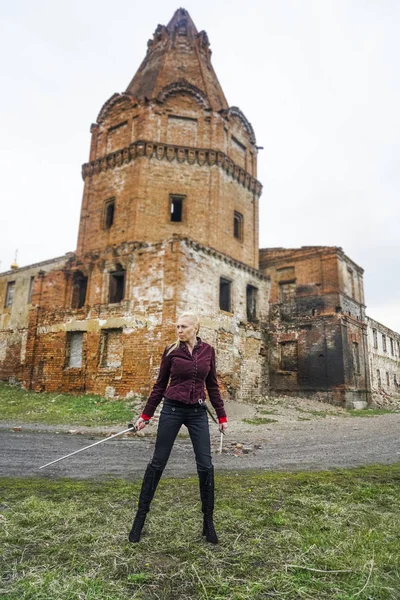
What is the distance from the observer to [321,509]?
3.96 metres

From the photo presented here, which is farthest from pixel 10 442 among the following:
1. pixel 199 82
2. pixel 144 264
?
pixel 199 82

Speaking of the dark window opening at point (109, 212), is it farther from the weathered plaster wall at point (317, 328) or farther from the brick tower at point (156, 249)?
the weathered plaster wall at point (317, 328)

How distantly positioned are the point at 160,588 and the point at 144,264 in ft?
51.6

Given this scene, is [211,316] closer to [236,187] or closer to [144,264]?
[144,264]

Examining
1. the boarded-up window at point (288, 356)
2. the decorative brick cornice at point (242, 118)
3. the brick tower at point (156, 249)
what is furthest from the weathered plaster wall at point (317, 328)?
the decorative brick cornice at point (242, 118)

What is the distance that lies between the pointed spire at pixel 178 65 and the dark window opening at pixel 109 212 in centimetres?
574

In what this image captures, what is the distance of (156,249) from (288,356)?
33.5 ft

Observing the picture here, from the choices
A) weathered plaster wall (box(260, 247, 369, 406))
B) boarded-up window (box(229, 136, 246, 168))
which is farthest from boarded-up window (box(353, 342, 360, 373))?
boarded-up window (box(229, 136, 246, 168))

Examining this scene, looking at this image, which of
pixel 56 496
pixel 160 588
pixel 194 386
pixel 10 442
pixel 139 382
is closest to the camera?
pixel 160 588

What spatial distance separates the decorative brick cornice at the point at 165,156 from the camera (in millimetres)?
19688

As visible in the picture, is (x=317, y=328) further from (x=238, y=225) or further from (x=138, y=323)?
(x=138, y=323)

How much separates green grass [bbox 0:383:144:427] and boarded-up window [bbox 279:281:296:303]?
12.6m

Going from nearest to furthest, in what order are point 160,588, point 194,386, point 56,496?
point 160,588 → point 194,386 → point 56,496

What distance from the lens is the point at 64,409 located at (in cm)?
1467
